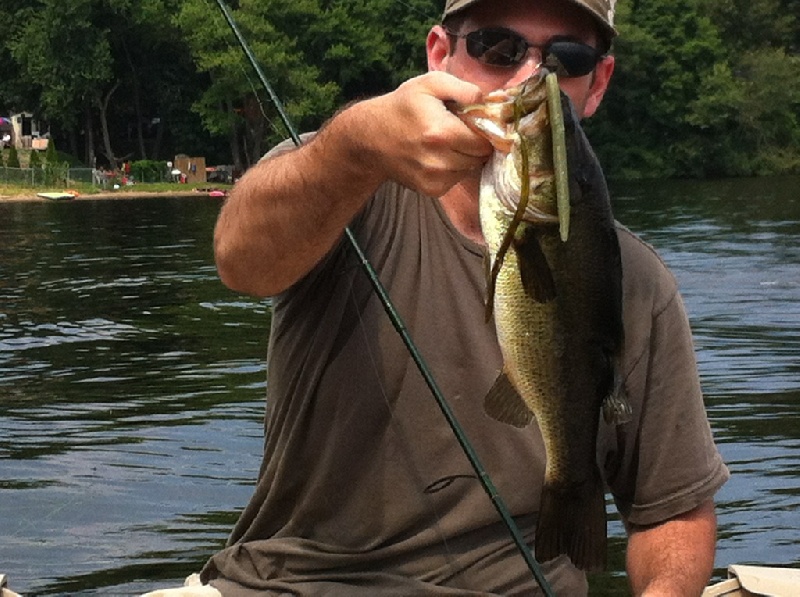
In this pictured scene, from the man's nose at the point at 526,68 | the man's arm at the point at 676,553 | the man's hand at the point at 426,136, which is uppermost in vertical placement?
the man's nose at the point at 526,68

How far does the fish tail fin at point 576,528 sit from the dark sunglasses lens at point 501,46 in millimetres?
940

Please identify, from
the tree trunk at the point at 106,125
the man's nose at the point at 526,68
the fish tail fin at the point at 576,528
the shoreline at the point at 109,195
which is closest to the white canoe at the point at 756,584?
the fish tail fin at the point at 576,528

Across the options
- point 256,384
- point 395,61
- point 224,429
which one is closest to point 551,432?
point 224,429

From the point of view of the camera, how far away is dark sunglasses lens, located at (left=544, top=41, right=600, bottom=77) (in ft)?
10.8

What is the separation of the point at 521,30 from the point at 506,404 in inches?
36.5

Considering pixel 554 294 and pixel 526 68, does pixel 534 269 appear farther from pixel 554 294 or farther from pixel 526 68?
pixel 526 68

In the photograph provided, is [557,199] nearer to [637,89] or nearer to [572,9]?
[572,9]

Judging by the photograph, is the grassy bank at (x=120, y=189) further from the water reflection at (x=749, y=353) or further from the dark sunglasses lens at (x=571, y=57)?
the dark sunglasses lens at (x=571, y=57)

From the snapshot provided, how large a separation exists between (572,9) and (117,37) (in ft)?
208

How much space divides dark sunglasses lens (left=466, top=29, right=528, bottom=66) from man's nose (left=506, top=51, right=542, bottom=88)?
0.04 ft

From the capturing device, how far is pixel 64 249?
90.5 feet

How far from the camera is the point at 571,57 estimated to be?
332cm

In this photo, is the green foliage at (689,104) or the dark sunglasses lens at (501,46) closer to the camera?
the dark sunglasses lens at (501,46)

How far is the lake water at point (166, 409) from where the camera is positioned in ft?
24.6
